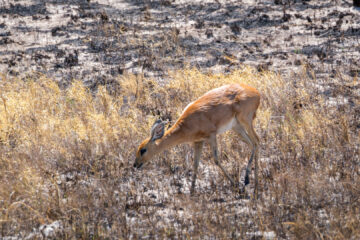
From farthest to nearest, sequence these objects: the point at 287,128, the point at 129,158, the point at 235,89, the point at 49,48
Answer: the point at 49,48
the point at 287,128
the point at 129,158
the point at 235,89

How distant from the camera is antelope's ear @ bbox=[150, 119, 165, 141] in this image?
261 inches

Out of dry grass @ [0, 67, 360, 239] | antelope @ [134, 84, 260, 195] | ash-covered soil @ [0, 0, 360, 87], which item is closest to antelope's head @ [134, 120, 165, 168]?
antelope @ [134, 84, 260, 195]

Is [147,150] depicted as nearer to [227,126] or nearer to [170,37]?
[227,126]

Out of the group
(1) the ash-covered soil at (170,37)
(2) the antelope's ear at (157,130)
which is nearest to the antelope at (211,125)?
(2) the antelope's ear at (157,130)

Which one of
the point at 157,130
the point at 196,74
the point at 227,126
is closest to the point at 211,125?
the point at 227,126

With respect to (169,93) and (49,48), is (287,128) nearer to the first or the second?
(169,93)

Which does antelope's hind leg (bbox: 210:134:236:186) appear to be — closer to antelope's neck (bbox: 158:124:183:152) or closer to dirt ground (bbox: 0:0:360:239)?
dirt ground (bbox: 0:0:360:239)

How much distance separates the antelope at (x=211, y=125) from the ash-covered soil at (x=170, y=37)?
13.2ft

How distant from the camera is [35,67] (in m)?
12.9

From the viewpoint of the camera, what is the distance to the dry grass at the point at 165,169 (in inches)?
230

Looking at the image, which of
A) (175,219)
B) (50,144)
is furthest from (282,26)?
(175,219)

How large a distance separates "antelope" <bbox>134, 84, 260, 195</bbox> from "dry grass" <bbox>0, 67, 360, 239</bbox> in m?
0.47

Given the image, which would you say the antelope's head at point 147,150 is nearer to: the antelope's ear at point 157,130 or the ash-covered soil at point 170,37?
the antelope's ear at point 157,130

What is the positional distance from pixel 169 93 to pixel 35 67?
4327 millimetres
